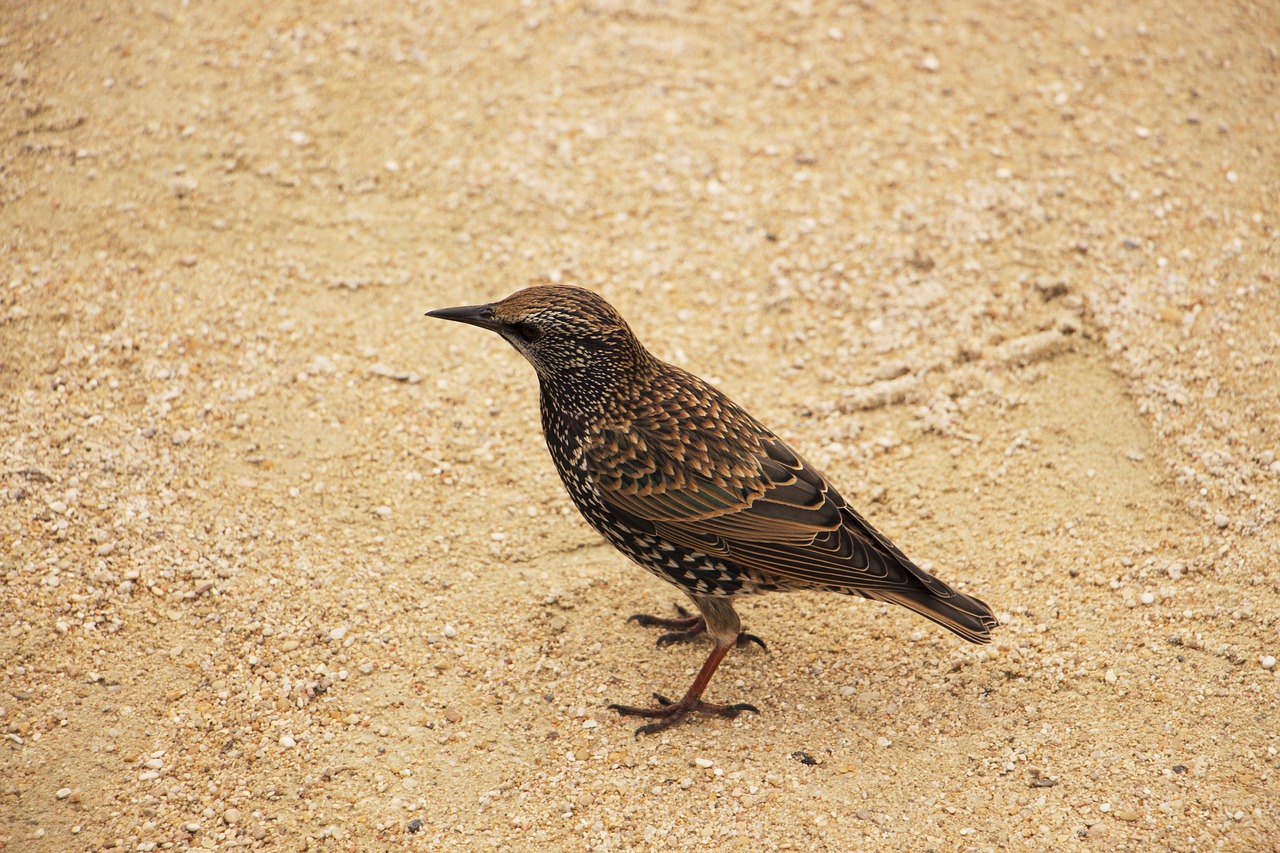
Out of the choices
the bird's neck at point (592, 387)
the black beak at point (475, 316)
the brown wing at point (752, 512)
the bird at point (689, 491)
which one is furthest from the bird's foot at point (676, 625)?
the black beak at point (475, 316)

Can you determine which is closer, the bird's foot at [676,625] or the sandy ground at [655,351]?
the sandy ground at [655,351]

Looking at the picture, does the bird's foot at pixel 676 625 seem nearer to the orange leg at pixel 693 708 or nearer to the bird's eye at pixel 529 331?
the orange leg at pixel 693 708

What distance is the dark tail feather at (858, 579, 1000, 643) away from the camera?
3.88 metres

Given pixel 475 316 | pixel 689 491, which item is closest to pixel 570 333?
pixel 475 316

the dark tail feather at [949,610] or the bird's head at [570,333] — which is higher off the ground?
the bird's head at [570,333]

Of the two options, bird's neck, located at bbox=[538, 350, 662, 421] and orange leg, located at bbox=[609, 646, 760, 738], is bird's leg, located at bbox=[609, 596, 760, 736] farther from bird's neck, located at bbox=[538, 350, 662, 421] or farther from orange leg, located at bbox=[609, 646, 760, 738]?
bird's neck, located at bbox=[538, 350, 662, 421]

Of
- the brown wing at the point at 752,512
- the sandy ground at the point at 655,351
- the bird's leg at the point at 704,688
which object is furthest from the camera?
the bird's leg at the point at 704,688

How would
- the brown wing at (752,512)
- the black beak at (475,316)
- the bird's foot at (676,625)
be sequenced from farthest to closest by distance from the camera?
1. the bird's foot at (676,625)
2. the black beak at (475,316)
3. the brown wing at (752,512)

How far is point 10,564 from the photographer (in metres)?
4.27

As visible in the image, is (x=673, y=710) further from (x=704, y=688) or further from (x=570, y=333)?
(x=570, y=333)

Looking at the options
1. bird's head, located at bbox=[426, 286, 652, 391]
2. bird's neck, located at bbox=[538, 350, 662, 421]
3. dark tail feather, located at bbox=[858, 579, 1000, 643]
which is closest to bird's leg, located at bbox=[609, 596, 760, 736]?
dark tail feather, located at bbox=[858, 579, 1000, 643]

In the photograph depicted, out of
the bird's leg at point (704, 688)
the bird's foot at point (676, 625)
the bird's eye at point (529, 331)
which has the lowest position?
the bird's foot at point (676, 625)

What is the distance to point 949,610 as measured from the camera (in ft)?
12.8

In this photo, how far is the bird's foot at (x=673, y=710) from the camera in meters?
4.13
